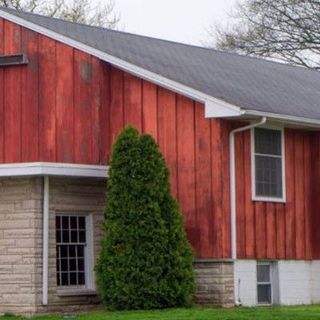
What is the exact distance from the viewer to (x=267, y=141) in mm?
29266

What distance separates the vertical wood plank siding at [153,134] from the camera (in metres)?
27.9

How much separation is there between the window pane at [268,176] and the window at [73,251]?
351 centimetres

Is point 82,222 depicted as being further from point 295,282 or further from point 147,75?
point 295,282

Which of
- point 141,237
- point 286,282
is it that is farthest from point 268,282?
point 141,237

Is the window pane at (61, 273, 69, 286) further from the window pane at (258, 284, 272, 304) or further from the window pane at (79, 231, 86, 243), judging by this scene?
the window pane at (258, 284, 272, 304)

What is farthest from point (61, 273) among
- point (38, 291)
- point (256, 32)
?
point (256, 32)

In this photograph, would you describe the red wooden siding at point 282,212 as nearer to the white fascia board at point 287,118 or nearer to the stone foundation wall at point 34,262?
the white fascia board at point 287,118

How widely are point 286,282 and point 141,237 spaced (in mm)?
4003

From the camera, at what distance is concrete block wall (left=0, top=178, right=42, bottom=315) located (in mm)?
27266

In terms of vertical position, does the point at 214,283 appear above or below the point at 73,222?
below

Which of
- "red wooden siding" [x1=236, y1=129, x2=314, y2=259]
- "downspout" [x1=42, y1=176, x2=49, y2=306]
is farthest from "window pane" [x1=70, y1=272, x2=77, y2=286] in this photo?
"red wooden siding" [x1=236, y1=129, x2=314, y2=259]

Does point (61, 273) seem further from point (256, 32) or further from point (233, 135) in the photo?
point (256, 32)

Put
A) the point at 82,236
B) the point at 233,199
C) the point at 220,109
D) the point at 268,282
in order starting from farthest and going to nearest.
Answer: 1. the point at 268,282
2. the point at 82,236
3. the point at 233,199
4. the point at 220,109

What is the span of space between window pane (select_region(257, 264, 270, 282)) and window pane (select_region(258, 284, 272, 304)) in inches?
4.8
